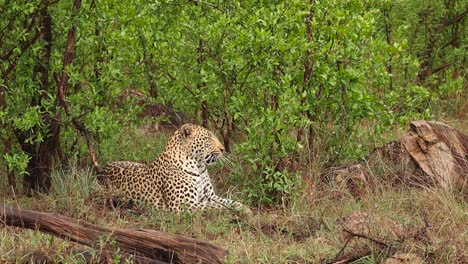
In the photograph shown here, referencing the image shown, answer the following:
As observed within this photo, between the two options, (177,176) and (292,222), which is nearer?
(292,222)

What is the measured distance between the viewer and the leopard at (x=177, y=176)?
1059 cm

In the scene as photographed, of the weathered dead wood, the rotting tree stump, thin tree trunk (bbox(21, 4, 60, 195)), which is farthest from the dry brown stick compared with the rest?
thin tree trunk (bbox(21, 4, 60, 195))

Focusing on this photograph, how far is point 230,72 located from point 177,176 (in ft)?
4.01

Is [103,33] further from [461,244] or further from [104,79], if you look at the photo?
[461,244]

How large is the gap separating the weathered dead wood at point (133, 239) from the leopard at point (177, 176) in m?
3.05

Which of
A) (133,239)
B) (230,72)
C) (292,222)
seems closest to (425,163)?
(292,222)

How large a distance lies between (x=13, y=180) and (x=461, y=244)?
5033mm

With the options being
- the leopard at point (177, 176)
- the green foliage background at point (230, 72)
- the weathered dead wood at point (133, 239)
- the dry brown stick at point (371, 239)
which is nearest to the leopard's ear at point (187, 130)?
the leopard at point (177, 176)

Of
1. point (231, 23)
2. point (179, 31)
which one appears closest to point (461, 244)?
point (231, 23)

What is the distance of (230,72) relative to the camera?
10.7 metres

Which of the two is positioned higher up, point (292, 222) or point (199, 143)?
point (199, 143)

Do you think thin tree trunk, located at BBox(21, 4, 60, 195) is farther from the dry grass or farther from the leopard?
the leopard

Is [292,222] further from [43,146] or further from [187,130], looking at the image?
[43,146]

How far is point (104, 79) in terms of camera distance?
34.6 feet
